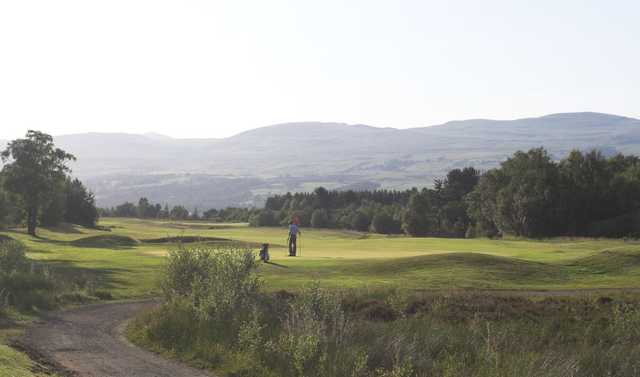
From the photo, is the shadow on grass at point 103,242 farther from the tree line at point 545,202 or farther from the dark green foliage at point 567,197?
the dark green foliage at point 567,197

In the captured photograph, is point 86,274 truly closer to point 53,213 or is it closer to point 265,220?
point 53,213

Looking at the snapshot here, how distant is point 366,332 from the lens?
74.8 feet

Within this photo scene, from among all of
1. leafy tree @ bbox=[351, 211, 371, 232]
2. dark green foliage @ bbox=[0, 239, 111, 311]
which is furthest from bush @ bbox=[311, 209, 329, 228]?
dark green foliage @ bbox=[0, 239, 111, 311]

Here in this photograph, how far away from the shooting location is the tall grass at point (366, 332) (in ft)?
65.1

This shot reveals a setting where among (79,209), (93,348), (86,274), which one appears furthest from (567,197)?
(79,209)

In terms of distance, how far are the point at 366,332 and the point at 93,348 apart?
839 cm

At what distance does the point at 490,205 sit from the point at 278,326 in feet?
288

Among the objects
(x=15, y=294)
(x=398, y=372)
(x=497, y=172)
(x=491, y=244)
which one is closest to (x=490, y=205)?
(x=497, y=172)

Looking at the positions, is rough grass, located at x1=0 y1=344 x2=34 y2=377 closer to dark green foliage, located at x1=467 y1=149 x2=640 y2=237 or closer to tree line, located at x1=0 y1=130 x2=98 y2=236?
tree line, located at x1=0 y1=130 x2=98 y2=236

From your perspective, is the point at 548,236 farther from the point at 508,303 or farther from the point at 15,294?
the point at 15,294

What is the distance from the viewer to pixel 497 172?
108 meters

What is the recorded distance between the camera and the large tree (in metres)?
90.1

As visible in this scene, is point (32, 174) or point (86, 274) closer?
point (86, 274)

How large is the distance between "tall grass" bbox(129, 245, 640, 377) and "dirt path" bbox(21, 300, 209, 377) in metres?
0.85
